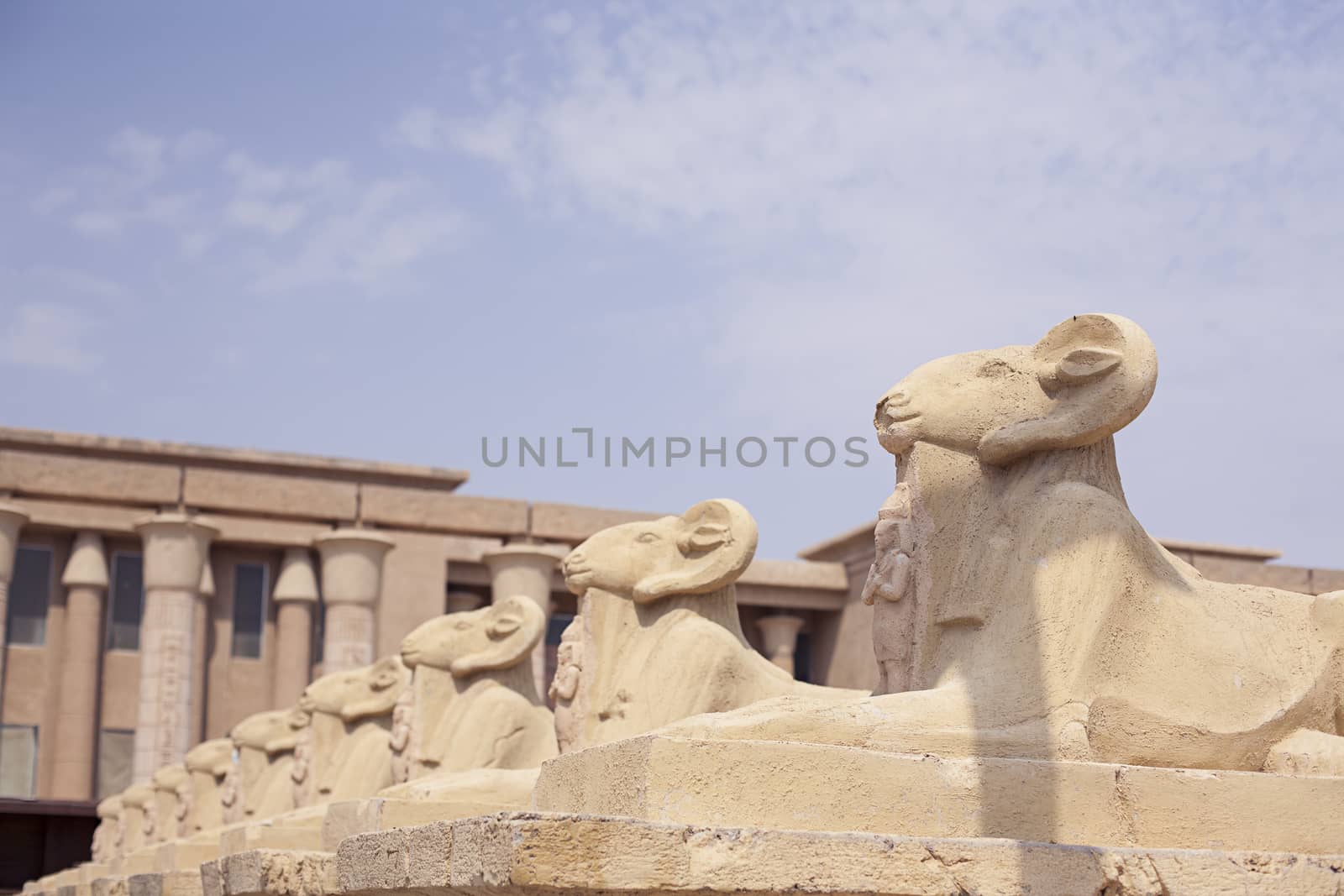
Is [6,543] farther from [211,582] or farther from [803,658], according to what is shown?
[803,658]

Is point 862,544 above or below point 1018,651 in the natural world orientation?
above

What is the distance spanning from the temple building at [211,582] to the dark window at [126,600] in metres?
0.02

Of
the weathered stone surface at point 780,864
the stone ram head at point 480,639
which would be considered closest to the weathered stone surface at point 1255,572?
the stone ram head at point 480,639

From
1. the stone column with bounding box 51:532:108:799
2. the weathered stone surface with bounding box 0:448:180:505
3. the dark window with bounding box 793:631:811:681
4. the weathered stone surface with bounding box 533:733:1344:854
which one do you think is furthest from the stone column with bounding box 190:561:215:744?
the weathered stone surface with bounding box 533:733:1344:854

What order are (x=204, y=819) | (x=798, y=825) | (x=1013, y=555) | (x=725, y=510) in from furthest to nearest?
(x=204, y=819) < (x=725, y=510) < (x=1013, y=555) < (x=798, y=825)

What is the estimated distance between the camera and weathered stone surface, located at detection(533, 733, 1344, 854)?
407 centimetres

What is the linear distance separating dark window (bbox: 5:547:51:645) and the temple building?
0.07 feet

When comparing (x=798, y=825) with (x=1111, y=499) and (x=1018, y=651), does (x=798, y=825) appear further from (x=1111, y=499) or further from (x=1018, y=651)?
(x=1111, y=499)

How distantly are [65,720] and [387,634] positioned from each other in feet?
13.4

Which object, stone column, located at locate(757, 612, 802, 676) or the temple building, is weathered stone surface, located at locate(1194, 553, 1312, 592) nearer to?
the temple building

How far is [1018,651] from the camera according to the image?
4.64 metres

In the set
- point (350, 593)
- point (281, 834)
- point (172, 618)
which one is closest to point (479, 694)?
point (281, 834)

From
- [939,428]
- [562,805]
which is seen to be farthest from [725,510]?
[562,805]

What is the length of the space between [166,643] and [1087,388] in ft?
58.4
